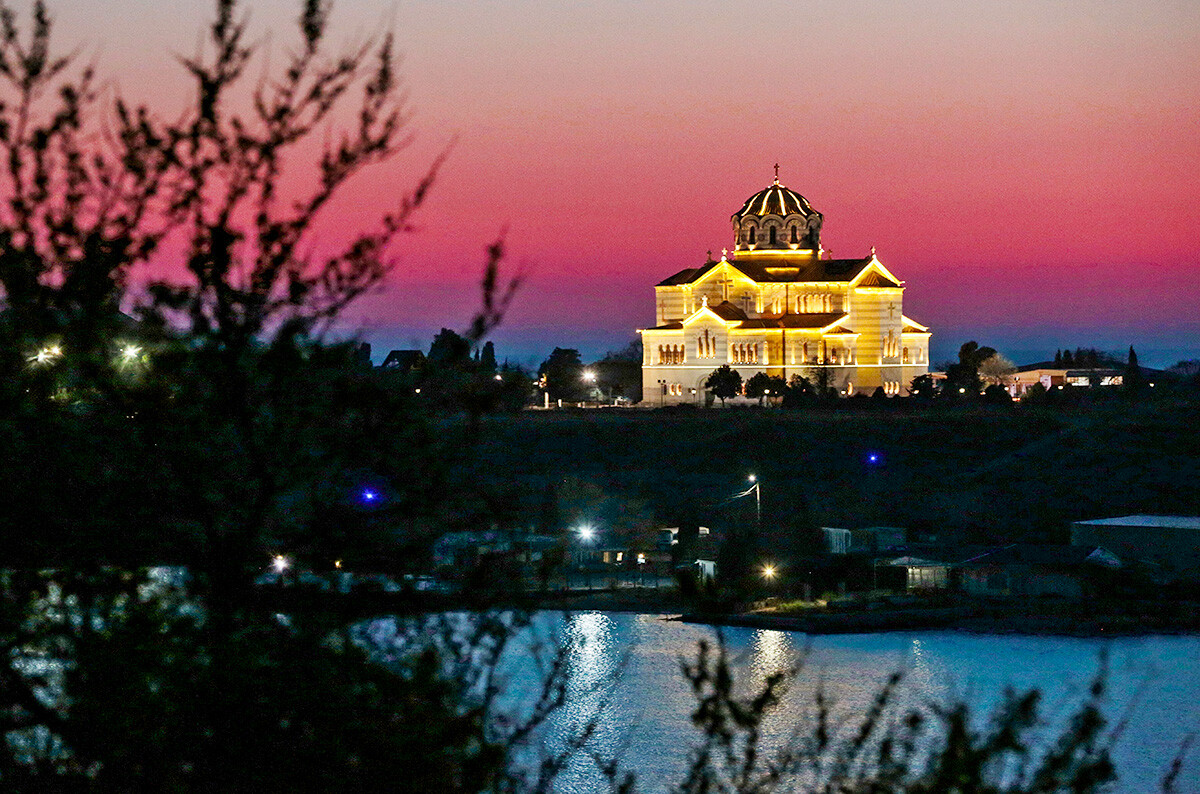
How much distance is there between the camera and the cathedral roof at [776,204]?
135 ft

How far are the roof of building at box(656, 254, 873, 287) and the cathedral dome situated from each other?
0.46 meters

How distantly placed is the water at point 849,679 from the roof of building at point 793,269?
1986cm

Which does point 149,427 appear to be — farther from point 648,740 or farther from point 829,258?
point 829,258

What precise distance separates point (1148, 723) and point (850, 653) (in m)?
4.54

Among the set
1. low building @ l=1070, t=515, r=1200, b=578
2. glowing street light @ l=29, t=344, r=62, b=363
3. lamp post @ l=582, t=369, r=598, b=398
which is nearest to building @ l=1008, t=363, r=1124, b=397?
lamp post @ l=582, t=369, r=598, b=398

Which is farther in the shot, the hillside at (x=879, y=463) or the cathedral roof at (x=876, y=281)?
the cathedral roof at (x=876, y=281)

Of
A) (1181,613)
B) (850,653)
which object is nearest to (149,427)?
(850,653)

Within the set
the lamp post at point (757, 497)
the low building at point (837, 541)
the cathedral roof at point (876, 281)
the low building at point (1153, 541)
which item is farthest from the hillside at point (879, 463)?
the cathedral roof at point (876, 281)

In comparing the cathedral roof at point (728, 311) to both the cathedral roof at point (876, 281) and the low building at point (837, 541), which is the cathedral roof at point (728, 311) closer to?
the cathedral roof at point (876, 281)

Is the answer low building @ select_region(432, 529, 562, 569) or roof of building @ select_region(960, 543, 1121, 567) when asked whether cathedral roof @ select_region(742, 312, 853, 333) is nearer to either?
roof of building @ select_region(960, 543, 1121, 567)

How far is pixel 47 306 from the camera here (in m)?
3.66

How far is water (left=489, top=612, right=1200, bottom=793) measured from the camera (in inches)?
500

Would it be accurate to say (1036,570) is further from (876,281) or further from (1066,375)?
(1066,375)

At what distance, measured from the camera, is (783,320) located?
39.1 meters
